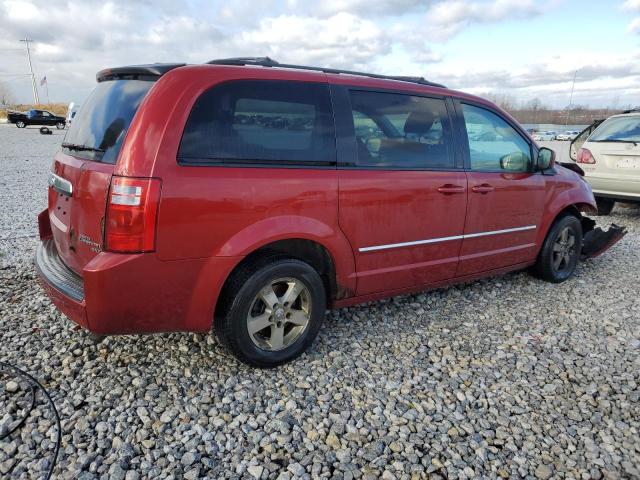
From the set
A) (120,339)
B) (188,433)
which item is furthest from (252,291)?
(120,339)

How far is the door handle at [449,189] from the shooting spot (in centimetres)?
363

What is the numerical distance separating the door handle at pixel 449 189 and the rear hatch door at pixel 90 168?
2.14 metres

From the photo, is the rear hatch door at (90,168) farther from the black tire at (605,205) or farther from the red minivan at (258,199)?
the black tire at (605,205)

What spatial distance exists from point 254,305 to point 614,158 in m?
6.61

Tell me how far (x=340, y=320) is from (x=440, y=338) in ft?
2.56

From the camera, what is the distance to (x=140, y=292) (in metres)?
2.56

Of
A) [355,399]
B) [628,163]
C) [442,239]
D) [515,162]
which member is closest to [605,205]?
[628,163]

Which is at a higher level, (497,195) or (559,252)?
(497,195)

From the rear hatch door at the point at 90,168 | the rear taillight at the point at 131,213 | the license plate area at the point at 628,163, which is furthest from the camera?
the license plate area at the point at 628,163

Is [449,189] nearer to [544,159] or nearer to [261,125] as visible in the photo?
[544,159]

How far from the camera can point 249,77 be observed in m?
A: 2.83

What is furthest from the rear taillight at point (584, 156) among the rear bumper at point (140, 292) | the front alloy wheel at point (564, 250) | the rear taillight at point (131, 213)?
the rear taillight at point (131, 213)

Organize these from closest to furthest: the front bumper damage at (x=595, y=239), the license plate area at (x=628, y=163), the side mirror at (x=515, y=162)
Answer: the side mirror at (x=515, y=162), the front bumper damage at (x=595, y=239), the license plate area at (x=628, y=163)

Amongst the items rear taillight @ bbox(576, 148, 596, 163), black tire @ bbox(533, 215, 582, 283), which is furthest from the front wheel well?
rear taillight @ bbox(576, 148, 596, 163)
